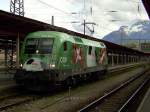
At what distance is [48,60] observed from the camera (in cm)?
1912

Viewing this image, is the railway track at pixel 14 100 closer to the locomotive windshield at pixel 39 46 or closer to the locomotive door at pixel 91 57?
the locomotive windshield at pixel 39 46

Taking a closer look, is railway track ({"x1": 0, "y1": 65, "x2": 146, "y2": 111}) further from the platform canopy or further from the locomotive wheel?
the platform canopy

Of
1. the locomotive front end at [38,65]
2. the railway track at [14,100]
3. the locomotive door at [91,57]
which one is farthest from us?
the locomotive door at [91,57]

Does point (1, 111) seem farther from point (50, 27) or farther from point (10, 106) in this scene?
point (50, 27)

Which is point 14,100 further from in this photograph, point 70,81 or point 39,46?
point 70,81

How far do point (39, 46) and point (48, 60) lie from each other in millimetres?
1244

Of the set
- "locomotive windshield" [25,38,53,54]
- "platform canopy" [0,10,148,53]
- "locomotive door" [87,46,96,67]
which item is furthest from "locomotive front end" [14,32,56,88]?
"locomotive door" [87,46,96,67]

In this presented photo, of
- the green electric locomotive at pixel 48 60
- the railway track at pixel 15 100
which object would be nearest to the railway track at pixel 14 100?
the railway track at pixel 15 100

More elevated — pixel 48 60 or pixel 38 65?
pixel 48 60

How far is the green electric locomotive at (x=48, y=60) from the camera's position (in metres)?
18.8

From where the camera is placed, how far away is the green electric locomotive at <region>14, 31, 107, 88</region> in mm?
18828

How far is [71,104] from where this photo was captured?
52.8 ft

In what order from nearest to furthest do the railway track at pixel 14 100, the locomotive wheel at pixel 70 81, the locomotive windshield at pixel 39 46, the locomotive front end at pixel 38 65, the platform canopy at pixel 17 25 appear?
the railway track at pixel 14 100 < the locomotive front end at pixel 38 65 < the locomotive windshield at pixel 39 46 < the platform canopy at pixel 17 25 < the locomotive wheel at pixel 70 81

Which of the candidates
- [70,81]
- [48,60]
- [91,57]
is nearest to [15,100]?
[48,60]
